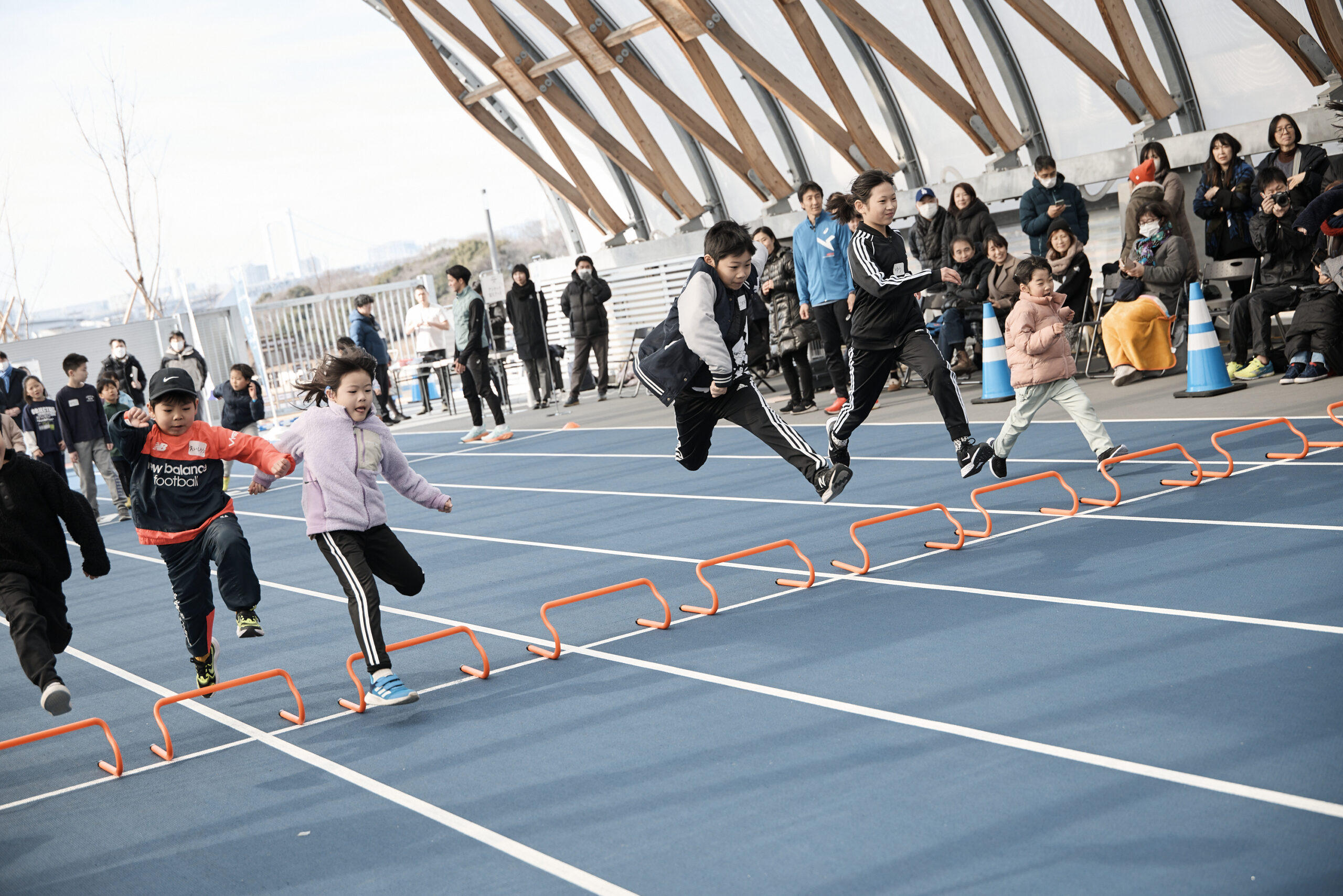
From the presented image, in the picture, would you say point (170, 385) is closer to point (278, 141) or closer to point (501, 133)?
point (501, 133)

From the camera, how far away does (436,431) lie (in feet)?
64.5

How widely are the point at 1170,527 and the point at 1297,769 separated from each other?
327 cm

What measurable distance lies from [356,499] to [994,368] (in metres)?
8.47

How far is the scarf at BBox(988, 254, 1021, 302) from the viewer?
13.0 meters

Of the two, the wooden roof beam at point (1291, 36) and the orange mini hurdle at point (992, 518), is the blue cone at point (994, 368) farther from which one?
the orange mini hurdle at point (992, 518)

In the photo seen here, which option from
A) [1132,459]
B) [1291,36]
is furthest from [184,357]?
[1291,36]

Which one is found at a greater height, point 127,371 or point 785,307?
point 127,371

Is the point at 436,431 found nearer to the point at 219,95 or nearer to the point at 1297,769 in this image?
the point at 1297,769

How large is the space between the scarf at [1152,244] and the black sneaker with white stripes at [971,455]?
523 centimetres

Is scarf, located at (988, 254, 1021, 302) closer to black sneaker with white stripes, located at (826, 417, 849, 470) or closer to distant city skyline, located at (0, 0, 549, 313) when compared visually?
black sneaker with white stripes, located at (826, 417, 849, 470)

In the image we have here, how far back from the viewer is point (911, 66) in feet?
53.1

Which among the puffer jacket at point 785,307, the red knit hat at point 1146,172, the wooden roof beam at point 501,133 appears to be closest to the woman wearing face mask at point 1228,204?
the red knit hat at point 1146,172

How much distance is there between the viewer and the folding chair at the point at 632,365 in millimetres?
19703

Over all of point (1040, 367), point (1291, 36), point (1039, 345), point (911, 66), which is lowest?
point (1040, 367)
